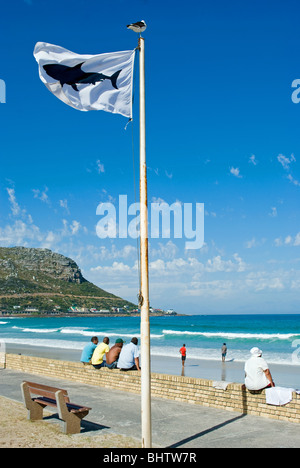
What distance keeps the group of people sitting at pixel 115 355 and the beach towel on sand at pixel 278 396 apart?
12.7 feet

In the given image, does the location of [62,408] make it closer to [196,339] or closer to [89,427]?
[89,427]

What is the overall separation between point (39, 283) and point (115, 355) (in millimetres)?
173799

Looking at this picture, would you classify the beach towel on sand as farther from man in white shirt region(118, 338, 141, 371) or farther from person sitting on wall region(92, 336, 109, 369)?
person sitting on wall region(92, 336, 109, 369)

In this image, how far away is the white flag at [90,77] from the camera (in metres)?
7.01

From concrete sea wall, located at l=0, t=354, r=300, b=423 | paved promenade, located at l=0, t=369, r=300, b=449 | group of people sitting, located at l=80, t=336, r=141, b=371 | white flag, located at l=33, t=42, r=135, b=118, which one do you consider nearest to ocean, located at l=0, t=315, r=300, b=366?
concrete sea wall, located at l=0, t=354, r=300, b=423

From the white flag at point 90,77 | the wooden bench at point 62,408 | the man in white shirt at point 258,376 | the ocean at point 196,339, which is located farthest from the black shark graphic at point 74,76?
the ocean at point 196,339

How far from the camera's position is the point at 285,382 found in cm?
1739

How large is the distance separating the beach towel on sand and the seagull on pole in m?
6.52

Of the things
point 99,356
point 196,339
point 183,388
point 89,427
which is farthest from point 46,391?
point 196,339

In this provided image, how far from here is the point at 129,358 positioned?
38.3 feet

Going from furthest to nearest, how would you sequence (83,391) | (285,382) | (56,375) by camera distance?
(285,382), (56,375), (83,391)

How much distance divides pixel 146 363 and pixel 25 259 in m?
183
